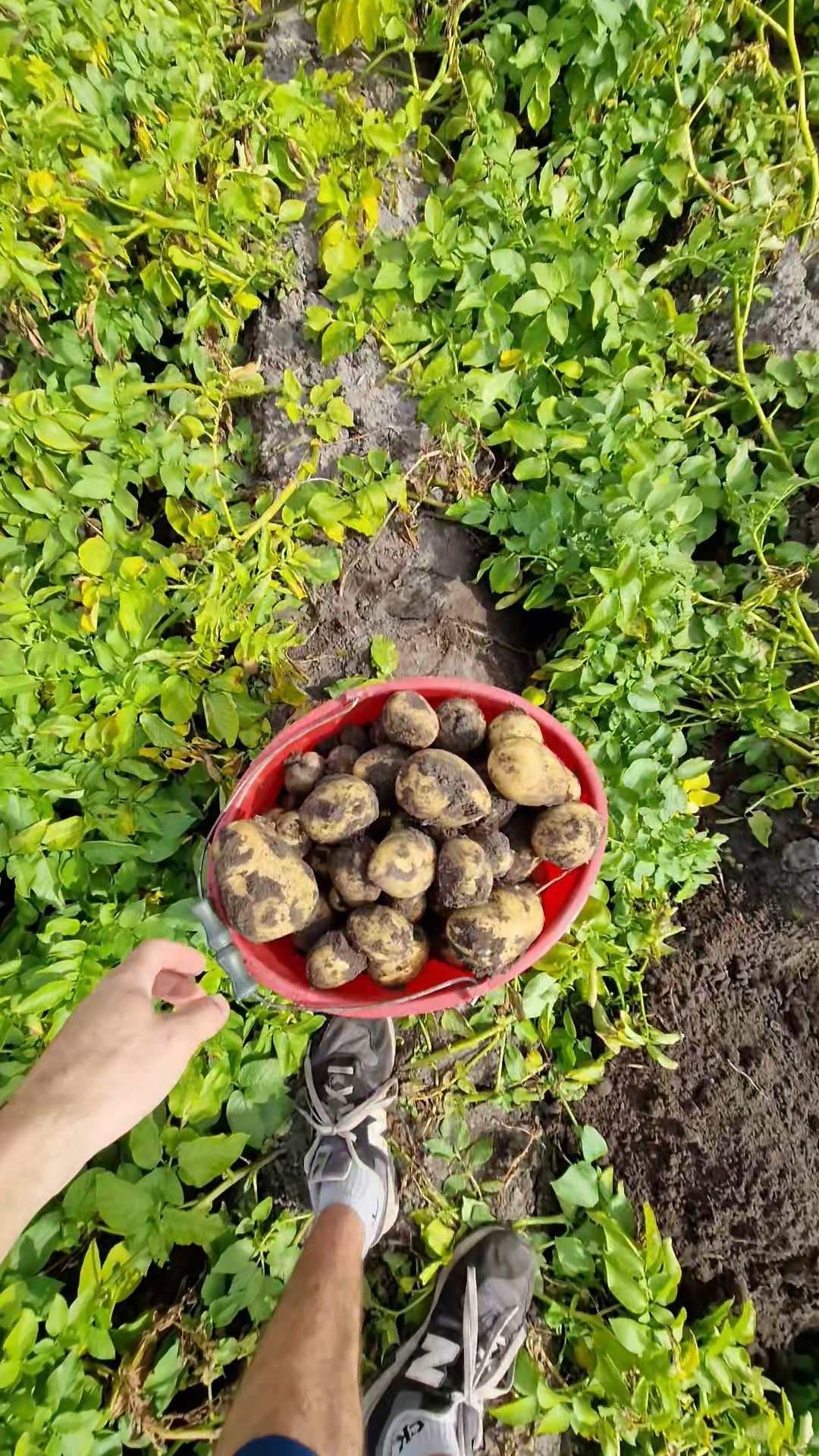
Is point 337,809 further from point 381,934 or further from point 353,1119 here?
point 353,1119

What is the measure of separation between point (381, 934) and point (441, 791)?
0.29 meters

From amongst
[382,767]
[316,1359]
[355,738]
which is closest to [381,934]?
[382,767]

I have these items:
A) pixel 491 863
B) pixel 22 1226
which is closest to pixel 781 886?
pixel 491 863

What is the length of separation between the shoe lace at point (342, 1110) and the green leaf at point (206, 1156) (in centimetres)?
33

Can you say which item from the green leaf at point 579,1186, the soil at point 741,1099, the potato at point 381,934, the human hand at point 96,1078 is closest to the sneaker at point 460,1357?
the green leaf at point 579,1186

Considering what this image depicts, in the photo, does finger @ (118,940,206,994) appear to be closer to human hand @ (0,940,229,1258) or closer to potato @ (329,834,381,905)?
human hand @ (0,940,229,1258)

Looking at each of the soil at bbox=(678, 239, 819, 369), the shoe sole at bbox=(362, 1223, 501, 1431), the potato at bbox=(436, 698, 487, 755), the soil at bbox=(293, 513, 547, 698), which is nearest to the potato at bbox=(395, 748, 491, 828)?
the potato at bbox=(436, 698, 487, 755)

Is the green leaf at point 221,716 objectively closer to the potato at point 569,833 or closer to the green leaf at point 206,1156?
the potato at point 569,833

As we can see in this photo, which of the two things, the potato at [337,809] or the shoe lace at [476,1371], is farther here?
the shoe lace at [476,1371]

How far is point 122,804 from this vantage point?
1.77 meters

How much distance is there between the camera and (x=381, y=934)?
145 cm

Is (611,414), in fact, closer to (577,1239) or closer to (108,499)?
(108,499)

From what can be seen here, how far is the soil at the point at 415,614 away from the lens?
2.05 metres

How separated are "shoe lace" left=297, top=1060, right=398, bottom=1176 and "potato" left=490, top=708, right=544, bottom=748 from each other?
0.95m
